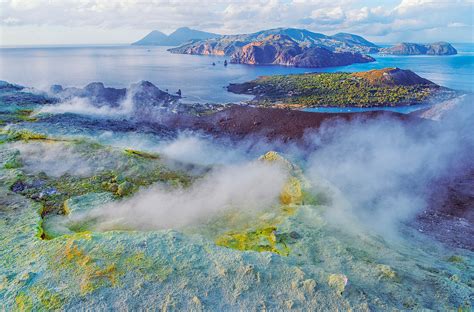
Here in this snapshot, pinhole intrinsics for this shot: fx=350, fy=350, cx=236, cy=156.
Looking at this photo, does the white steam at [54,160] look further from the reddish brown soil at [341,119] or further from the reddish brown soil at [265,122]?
the reddish brown soil at [265,122]

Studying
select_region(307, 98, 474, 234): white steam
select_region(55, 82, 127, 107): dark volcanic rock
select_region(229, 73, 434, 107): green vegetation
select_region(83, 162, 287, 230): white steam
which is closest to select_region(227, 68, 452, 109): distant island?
select_region(229, 73, 434, 107): green vegetation

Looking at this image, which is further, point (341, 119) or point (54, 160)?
point (341, 119)

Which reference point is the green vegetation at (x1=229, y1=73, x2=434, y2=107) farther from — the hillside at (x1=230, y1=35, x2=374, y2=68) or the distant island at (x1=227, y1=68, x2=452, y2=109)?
the hillside at (x1=230, y1=35, x2=374, y2=68)

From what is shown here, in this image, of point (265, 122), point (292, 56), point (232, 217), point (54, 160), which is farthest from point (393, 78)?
point (292, 56)

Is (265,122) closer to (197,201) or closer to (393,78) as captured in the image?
(197,201)

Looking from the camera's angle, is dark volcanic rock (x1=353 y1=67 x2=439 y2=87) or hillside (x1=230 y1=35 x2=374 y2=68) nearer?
dark volcanic rock (x1=353 y1=67 x2=439 y2=87)

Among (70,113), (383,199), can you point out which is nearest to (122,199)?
(383,199)

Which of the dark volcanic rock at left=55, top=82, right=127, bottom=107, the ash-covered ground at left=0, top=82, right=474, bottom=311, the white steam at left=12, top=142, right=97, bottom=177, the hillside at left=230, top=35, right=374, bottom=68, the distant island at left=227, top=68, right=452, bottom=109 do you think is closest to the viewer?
the ash-covered ground at left=0, top=82, right=474, bottom=311

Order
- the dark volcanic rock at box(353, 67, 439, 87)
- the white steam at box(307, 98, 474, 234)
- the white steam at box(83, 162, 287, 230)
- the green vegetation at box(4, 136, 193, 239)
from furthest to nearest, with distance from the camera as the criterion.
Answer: the dark volcanic rock at box(353, 67, 439, 87)
the white steam at box(307, 98, 474, 234)
the green vegetation at box(4, 136, 193, 239)
the white steam at box(83, 162, 287, 230)

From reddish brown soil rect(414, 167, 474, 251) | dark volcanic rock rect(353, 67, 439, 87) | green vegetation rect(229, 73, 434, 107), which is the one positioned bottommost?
reddish brown soil rect(414, 167, 474, 251)
